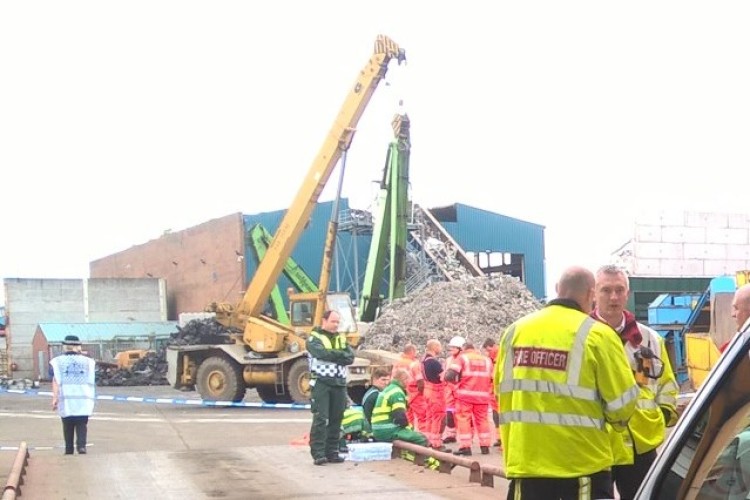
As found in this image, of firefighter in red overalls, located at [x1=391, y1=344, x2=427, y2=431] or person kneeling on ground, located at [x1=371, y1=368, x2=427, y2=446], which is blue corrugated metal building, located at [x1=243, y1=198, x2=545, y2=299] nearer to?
firefighter in red overalls, located at [x1=391, y1=344, x2=427, y2=431]

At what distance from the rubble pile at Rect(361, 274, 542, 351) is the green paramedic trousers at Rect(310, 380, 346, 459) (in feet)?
50.8

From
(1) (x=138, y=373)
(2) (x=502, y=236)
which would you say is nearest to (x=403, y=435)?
(1) (x=138, y=373)

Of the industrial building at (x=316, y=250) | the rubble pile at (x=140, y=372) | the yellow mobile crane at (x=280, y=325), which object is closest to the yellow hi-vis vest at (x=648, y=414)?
the yellow mobile crane at (x=280, y=325)

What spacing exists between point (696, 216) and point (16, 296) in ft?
101

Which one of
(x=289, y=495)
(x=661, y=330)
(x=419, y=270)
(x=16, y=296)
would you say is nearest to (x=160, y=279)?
(x=16, y=296)

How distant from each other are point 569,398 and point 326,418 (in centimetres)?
603

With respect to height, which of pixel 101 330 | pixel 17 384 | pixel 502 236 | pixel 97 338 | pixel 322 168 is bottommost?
pixel 17 384

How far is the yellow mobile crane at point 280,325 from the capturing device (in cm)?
2128

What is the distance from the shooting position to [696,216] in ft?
126

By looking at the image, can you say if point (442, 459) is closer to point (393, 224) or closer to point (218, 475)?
point (218, 475)

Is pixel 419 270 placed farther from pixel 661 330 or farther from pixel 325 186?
pixel 661 330

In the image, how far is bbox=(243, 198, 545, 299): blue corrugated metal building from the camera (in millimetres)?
42750

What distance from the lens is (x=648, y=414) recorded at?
14.8 feet

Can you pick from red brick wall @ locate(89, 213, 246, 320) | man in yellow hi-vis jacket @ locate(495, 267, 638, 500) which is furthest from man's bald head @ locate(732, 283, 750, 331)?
red brick wall @ locate(89, 213, 246, 320)
